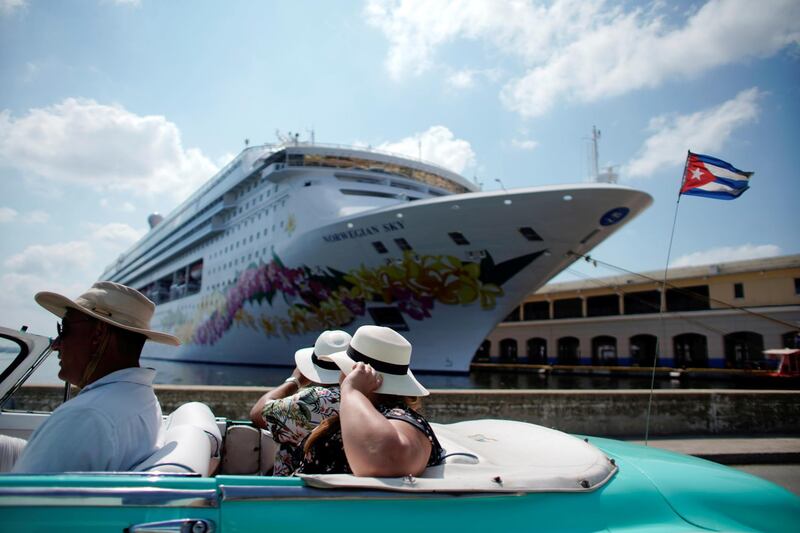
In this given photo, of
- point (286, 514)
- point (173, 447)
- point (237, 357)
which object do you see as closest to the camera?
point (286, 514)

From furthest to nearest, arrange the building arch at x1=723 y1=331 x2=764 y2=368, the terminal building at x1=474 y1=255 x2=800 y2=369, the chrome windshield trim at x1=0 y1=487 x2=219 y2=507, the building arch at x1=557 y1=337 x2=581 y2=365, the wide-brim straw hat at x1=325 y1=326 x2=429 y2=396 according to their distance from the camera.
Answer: the building arch at x1=557 y1=337 x2=581 y2=365
the building arch at x1=723 y1=331 x2=764 y2=368
the terminal building at x1=474 y1=255 x2=800 y2=369
the wide-brim straw hat at x1=325 y1=326 x2=429 y2=396
the chrome windshield trim at x1=0 y1=487 x2=219 y2=507

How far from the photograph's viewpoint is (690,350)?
104 ft

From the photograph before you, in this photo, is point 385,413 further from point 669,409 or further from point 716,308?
point 716,308

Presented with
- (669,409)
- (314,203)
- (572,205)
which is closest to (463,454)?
(669,409)

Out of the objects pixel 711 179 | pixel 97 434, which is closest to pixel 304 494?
pixel 97 434

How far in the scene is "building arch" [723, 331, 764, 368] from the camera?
27655 mm

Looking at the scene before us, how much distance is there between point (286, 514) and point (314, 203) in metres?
20.0

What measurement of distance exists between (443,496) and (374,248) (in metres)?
15.6

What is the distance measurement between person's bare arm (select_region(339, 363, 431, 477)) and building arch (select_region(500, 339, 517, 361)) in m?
42.4

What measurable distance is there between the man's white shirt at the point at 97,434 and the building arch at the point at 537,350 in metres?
40.5

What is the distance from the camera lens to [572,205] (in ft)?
46.2

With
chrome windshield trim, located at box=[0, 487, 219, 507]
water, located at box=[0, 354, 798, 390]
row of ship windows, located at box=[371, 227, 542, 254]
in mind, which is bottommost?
water, located at box=[0, 354, 798, 390]

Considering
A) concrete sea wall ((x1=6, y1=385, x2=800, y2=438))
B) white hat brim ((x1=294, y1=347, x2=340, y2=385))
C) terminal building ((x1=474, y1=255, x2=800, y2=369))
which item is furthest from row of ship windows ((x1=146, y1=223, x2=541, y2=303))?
white hat brim ((x1=294, y1=347, x2=340, y2=385))

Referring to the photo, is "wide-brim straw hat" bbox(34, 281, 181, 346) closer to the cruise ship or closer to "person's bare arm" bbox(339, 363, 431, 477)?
"person's bare arm" bbox(339, 363, 431, 477)
